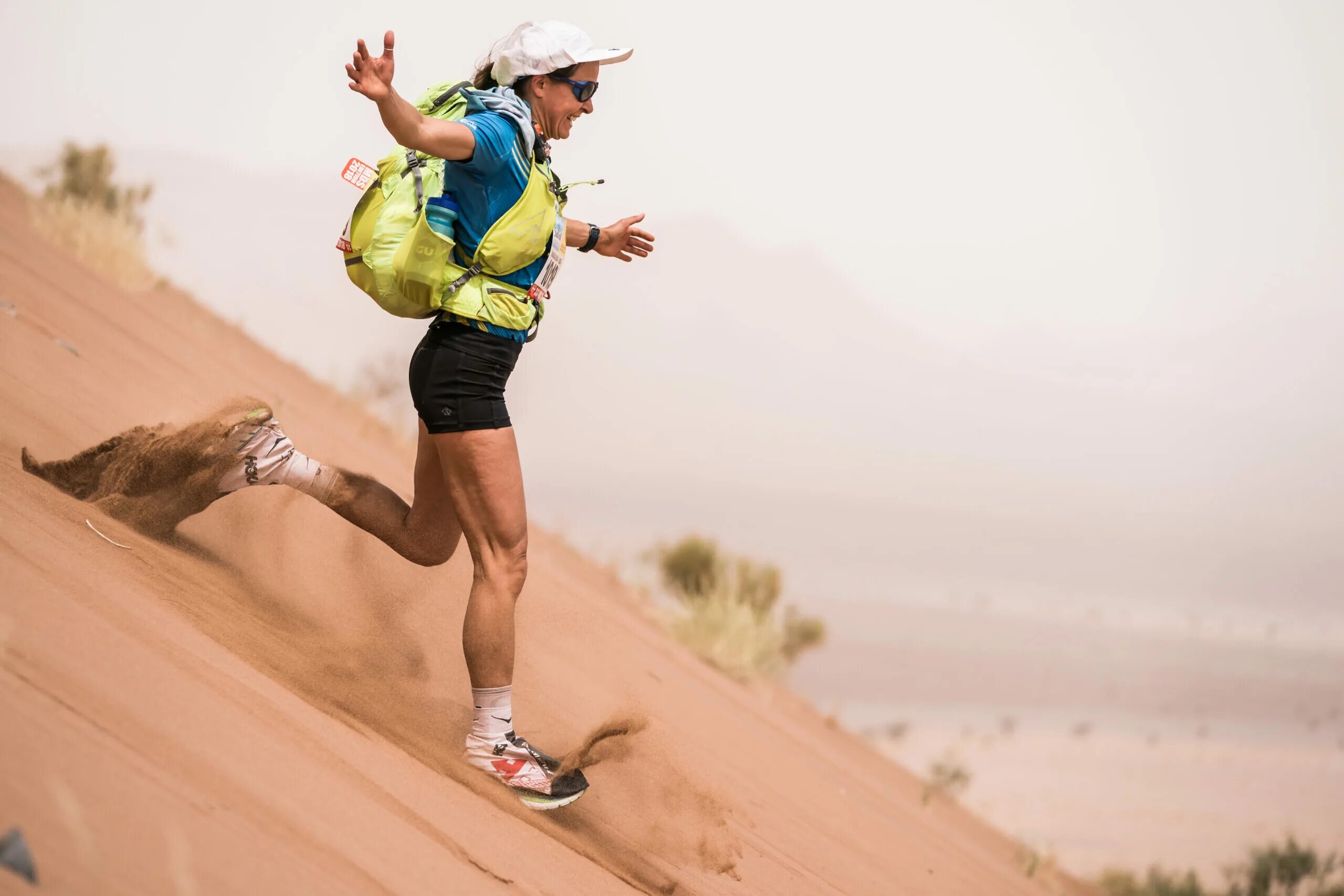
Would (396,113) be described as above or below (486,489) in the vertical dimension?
above

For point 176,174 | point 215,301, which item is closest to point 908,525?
point 215,301

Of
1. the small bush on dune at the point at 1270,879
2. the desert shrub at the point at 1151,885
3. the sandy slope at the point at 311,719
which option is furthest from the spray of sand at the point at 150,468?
the small bush on dune at the point at 1270,879

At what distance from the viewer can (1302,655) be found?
30250 mm

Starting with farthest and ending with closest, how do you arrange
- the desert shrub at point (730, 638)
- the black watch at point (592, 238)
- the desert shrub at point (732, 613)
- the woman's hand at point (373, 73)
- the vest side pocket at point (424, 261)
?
1. the desert shrub at point (732, 613)
2. the desert shrub at point (730, 638)
3. the black watch at point (592, 238)
4. the vest side pocket at point (424, 261)
5. the woman's hand at point (373, 73)

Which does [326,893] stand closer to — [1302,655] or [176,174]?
[1302,655]

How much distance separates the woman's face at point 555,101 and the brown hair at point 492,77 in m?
0.01

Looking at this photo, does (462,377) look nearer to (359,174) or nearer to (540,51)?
(359,174)

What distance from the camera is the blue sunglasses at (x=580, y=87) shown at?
3086mm

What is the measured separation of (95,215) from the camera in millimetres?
10961

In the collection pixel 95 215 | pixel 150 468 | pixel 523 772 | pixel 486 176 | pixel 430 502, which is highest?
pixel 95 215

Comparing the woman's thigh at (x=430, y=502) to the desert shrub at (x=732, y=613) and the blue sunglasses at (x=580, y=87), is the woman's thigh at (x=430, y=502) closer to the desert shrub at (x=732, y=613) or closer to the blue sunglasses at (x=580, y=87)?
the blue sunglasses at (x=580, y=87)

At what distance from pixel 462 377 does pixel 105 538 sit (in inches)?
40.1

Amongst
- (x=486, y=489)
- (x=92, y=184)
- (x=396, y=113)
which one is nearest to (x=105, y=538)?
(x=486, y=489)

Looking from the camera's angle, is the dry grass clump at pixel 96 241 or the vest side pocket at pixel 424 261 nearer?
the vest side pocket at pixel 424 261
